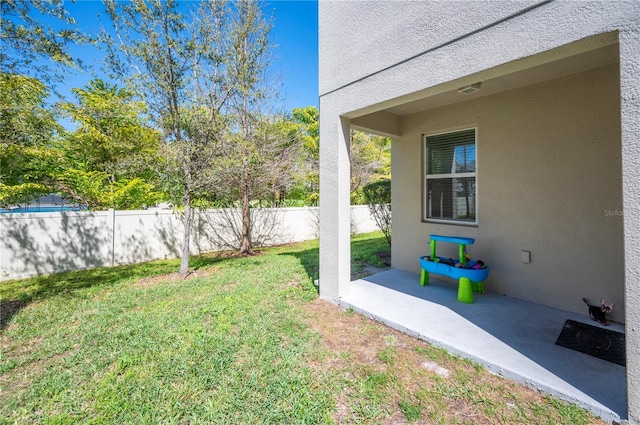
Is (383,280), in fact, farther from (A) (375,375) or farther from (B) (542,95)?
(B) (542,95)

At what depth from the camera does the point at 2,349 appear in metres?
3.35

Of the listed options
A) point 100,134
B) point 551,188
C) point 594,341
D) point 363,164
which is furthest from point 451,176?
point 100,134

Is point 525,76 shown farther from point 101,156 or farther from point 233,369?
point 101,156

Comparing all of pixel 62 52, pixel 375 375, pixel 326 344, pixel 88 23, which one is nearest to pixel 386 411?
pixel 375 375

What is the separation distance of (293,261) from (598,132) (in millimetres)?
6409

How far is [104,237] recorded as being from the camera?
7.54 m

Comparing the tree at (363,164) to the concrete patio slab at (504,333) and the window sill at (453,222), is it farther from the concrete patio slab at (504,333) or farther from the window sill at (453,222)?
the concrete patio slab at (504,333)

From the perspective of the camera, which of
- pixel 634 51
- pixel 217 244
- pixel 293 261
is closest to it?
pixel 634 51

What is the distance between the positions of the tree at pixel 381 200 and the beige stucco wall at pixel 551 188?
137 inches

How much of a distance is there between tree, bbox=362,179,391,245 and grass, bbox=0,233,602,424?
15.8 feet

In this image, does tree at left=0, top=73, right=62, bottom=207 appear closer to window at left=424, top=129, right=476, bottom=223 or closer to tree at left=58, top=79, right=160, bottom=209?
tree at left=58, top=79, right=160, bottom=209

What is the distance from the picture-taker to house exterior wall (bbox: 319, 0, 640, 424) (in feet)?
6.36

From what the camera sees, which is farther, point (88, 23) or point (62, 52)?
point (88, 23)

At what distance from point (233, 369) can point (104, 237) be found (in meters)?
6.96
